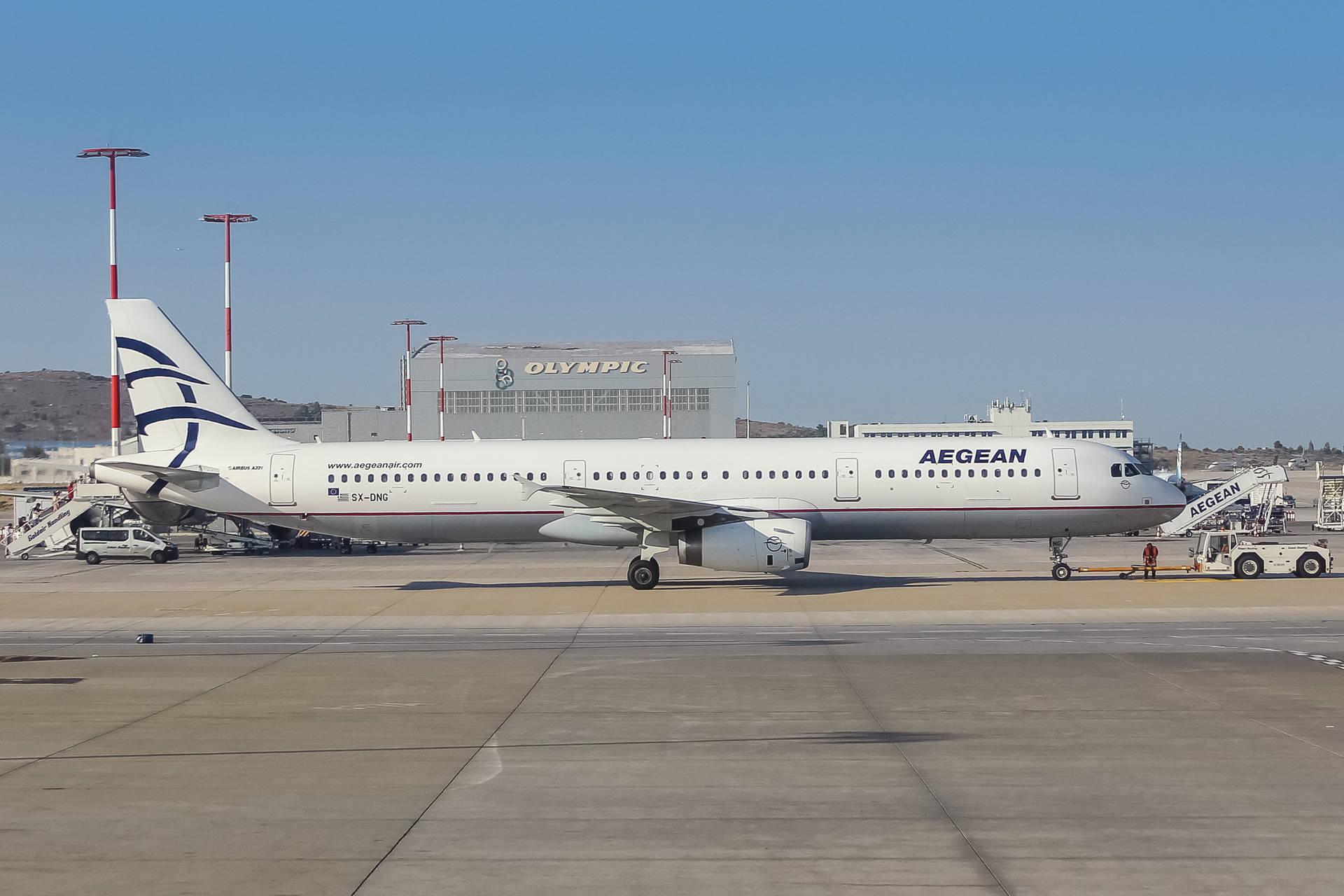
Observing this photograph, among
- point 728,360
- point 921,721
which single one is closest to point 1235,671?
point 921,721

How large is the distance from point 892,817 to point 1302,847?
12.0 ft

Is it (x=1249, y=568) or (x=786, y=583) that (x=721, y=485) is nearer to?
(x=786, y=583)

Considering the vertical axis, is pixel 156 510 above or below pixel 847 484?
below

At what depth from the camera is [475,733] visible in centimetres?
1555

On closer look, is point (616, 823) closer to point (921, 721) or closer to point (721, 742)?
point (721, 742)

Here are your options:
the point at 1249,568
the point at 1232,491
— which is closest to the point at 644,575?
the point at 1249,568

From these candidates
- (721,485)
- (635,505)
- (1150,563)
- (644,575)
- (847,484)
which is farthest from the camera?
(721,485)

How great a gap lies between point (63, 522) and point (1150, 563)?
1754 inches

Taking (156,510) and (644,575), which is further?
(156,510)

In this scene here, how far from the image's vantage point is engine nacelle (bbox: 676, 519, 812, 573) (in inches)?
1281

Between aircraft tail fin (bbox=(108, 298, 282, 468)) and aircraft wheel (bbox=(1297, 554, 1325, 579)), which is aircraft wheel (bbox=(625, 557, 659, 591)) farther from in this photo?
aircraft wheel (bbox=(1297, 554, 1325, 579))

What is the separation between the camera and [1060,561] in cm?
3656

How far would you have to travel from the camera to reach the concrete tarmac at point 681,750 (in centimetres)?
1009

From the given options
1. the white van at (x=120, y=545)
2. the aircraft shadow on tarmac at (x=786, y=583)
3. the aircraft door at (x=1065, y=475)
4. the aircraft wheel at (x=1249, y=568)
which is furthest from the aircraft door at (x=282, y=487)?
the aircraft wheel at (x=1249, y=568)
